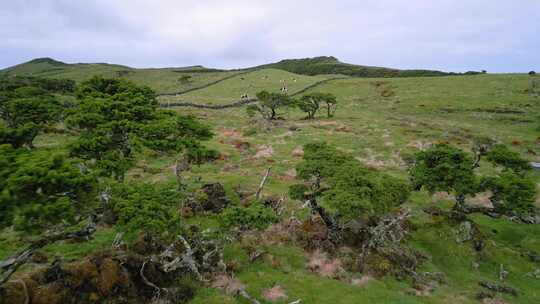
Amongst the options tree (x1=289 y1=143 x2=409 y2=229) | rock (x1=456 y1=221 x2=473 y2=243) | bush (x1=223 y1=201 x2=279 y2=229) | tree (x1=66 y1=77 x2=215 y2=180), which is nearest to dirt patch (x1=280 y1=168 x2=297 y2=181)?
tree (x1=289 y1=143 x2=409 y2=229)

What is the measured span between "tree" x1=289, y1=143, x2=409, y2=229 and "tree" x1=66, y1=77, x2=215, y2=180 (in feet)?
26.2

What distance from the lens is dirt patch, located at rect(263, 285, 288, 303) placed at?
1741 cm

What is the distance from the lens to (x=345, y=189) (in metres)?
21.5

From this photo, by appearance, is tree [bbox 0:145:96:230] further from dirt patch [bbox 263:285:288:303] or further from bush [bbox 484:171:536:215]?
bush [bbox 484:171:536:215]

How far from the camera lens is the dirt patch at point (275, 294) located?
17.4m

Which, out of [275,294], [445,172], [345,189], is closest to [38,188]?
[275,294]

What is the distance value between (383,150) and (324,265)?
1253 inches

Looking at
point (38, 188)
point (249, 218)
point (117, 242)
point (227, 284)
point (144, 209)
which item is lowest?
point (227, 284)

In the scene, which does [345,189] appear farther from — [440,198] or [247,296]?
[440,198]

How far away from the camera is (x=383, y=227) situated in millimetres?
22359

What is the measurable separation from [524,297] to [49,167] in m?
25.0

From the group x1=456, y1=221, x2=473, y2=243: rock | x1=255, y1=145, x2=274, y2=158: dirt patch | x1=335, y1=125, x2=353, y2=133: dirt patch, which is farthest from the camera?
x1=335, y1=125, x2=353, y2=133: dirt patch

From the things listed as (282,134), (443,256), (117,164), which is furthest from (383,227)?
(282,134)

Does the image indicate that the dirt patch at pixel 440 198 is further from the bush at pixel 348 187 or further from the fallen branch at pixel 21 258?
the fallen branch at pixel 21 258
